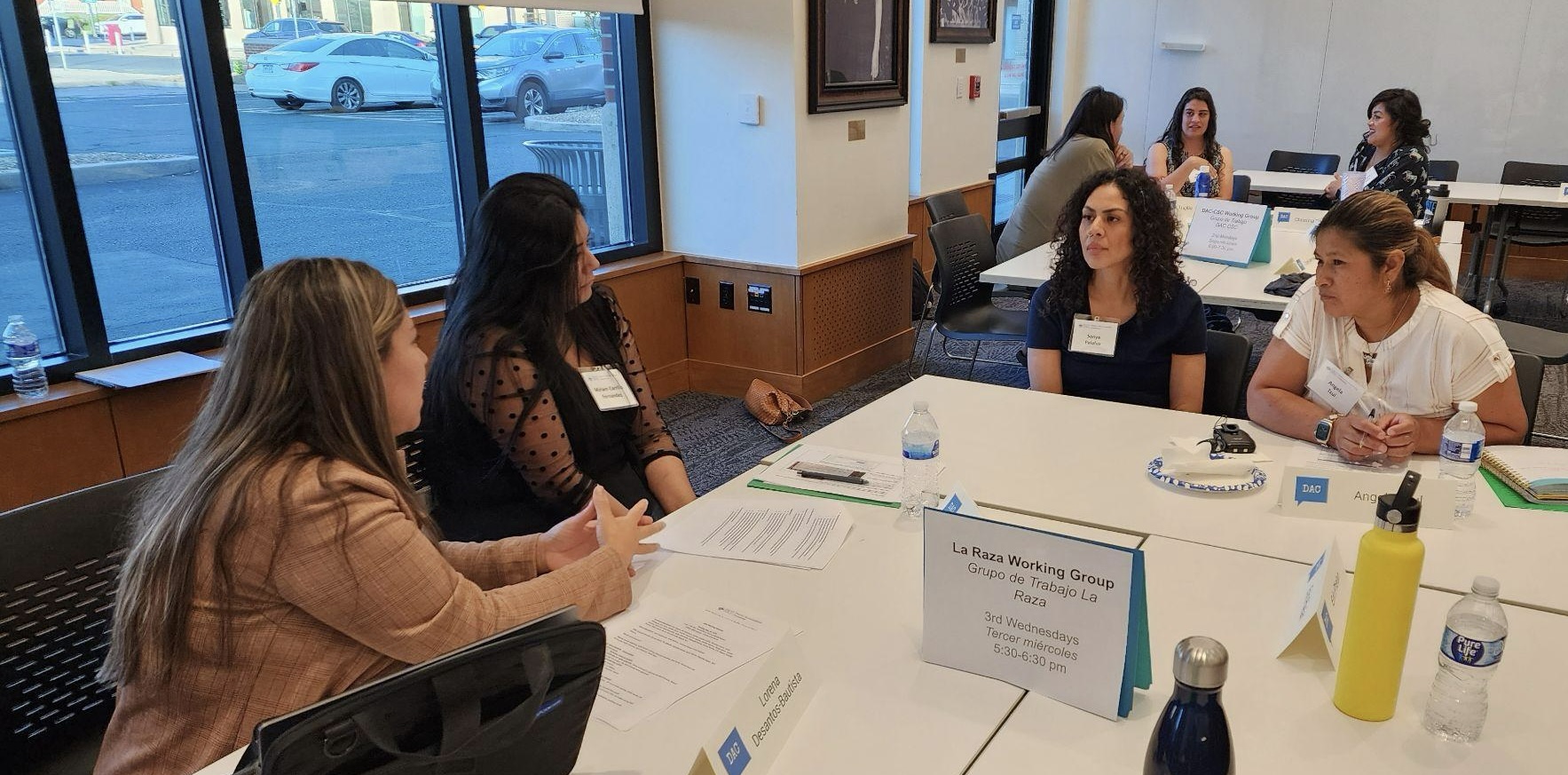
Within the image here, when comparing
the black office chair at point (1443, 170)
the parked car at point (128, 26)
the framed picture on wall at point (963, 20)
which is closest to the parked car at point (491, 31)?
the parked car at point (128, 26)

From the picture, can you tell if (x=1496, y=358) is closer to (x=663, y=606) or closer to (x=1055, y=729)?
(x=1055, y=729)

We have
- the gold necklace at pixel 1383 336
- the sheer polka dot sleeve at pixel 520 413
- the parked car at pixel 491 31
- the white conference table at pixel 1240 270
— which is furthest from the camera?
the parked car at pixel 491 31

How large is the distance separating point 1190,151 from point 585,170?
335cm

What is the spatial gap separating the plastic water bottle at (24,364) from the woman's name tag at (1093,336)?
2.73 m

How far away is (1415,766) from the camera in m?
1.15

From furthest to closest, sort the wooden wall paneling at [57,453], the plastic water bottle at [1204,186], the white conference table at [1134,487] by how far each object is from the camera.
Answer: the plastic water bottle at [1204,186] < the wooden wall paneling at [57,453] < the white conference table at [1134,487]

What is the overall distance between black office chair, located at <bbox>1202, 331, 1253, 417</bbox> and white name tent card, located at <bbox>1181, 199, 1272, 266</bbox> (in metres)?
1.56

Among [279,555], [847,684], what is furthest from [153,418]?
[847,684]

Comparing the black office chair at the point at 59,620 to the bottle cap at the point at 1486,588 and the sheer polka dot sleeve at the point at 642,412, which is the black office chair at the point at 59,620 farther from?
the bottle cap at the point at 1486,588

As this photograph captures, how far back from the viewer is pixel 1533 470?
1.89 m

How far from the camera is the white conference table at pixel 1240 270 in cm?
350

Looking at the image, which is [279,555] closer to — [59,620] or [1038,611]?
[59,620]

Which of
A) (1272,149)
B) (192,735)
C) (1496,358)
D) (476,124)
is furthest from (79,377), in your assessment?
(1272,149)

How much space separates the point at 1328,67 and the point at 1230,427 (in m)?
6.47
